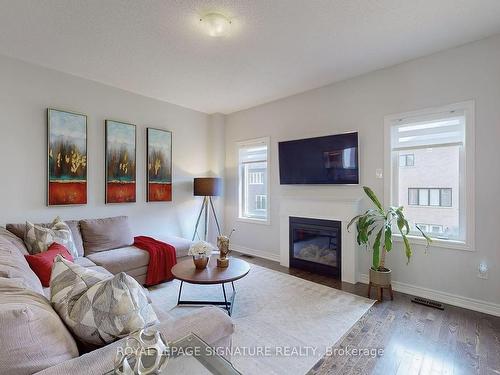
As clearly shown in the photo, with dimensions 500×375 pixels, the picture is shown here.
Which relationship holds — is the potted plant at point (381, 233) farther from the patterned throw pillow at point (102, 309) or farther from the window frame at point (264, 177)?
the patterned throw pillow at point (102, 309)

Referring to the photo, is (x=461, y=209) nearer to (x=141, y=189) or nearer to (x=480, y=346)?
(x=480, y=346)

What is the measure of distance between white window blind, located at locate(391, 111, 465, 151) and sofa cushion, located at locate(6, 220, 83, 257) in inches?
163

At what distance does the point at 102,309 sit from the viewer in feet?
3.43

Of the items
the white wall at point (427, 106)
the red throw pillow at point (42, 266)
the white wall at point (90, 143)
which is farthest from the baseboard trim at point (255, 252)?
the red throw pillow at point (42, 266)

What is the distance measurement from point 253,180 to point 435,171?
2921 mm

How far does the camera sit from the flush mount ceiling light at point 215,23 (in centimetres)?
227

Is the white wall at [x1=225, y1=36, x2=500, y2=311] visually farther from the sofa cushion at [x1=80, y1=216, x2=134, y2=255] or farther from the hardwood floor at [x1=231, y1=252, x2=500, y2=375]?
the sofa cushion at [x1=80, y1=216, x2=134, y2=255]

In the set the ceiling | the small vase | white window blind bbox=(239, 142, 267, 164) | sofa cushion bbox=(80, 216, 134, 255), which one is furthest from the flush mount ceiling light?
sofa cushion bbox=(80, 216, 134, 255)

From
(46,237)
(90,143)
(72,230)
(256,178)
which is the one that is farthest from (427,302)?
(90,143)

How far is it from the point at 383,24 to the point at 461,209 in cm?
210

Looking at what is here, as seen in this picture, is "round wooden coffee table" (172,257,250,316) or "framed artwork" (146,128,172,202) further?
"framed artwork" (146,128,172,202)

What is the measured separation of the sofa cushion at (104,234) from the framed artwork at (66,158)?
1.38ft

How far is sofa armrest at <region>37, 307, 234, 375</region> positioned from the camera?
2.87ft

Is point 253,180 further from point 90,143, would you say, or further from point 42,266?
point 42,266
